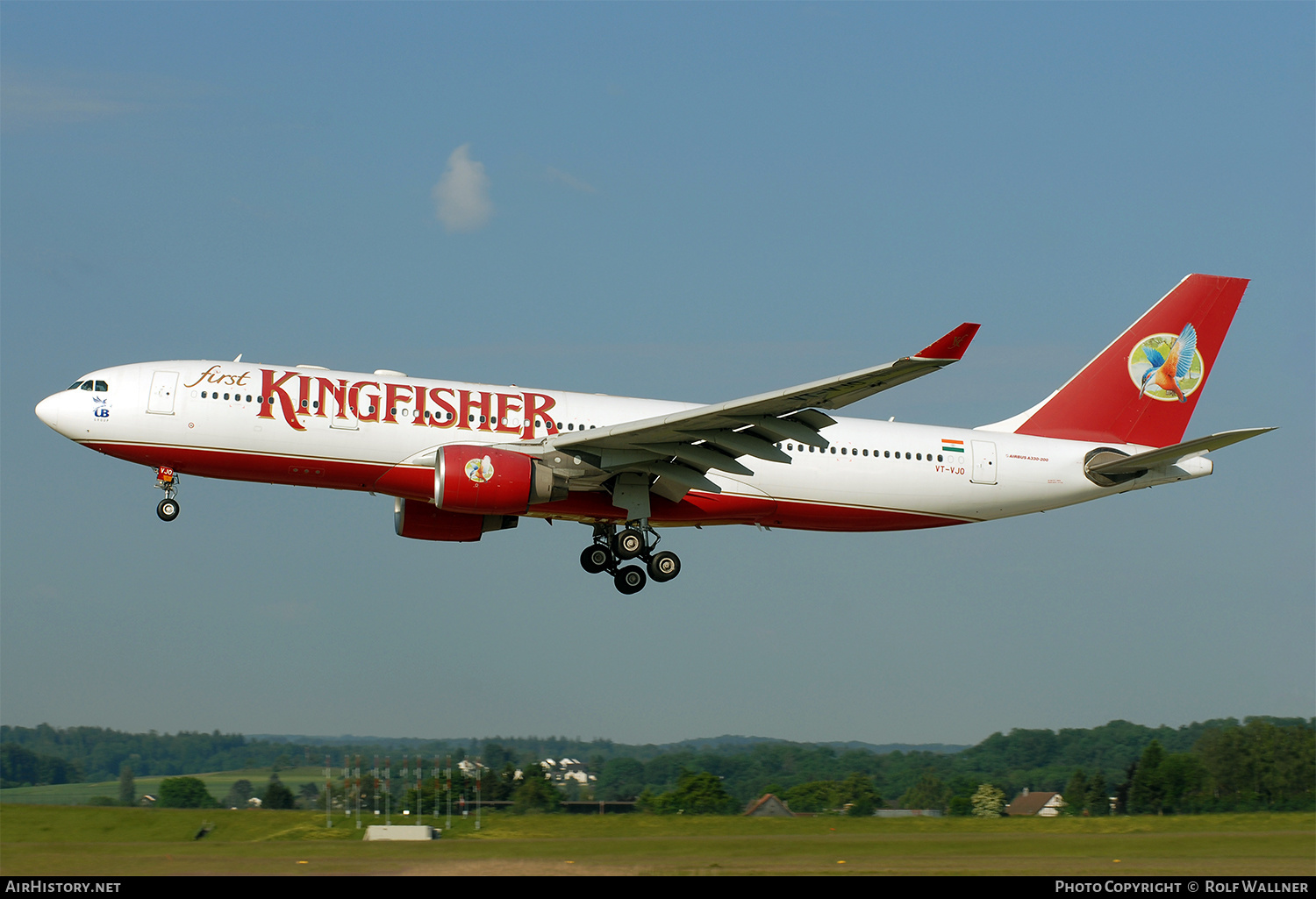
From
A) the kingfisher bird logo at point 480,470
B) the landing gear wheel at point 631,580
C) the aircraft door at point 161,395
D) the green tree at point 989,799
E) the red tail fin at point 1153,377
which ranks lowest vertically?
the green tree at point 989,799

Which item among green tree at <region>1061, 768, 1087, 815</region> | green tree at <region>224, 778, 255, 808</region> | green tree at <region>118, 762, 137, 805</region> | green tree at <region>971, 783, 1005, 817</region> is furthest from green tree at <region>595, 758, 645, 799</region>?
green tree at <region>118, 762, 137, 805</region>

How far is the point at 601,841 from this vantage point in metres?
23.8

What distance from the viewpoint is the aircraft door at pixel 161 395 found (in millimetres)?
27203

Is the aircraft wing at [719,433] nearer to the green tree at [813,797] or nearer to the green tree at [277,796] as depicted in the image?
the green tree at [813,797]

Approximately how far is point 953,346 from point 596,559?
38.5ft

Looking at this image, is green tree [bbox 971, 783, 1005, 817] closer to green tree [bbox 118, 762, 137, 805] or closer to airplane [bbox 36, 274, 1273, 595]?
airplane [bbox 36, 274, 1273, 595]

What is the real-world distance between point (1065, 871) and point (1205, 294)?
19112 mm

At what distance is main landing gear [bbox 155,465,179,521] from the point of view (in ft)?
91.2

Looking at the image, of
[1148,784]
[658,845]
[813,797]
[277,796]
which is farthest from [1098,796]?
[277,796]

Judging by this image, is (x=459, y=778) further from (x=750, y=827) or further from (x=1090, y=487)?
(x=1090, y=487)

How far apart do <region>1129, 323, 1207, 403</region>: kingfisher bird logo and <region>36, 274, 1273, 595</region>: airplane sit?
0.09 metres

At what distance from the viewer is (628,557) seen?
30453mm

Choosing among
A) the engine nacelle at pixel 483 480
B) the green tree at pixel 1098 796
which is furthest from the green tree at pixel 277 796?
the green tree at pixel 1098 796

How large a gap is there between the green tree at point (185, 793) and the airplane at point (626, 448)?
8.76 metres
